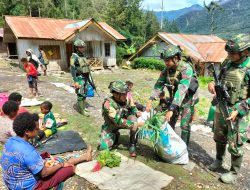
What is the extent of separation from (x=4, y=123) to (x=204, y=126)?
17.0 feet

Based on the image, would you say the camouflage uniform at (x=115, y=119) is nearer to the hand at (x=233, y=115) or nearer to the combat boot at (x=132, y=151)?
the combat boot at (x=132, y=151)

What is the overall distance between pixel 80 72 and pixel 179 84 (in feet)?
12.2

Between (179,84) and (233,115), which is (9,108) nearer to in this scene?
(179,84)

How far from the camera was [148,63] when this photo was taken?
24234mm

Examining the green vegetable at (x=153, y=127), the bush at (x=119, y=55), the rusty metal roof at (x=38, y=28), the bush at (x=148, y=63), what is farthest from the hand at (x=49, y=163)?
the bush at (x=119, y=55)

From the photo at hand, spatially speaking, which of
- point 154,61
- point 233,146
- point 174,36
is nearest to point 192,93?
point 233,146

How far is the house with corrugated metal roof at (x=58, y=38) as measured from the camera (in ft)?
59.5

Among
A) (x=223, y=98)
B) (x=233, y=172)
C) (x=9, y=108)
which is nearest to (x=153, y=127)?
(x=223, y=98)

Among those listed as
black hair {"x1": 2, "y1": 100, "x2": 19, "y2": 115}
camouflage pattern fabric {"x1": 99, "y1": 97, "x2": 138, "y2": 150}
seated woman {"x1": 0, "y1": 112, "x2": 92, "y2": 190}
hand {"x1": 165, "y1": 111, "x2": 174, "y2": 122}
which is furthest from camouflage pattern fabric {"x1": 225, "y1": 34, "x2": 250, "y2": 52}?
black hair {"x1": 2, "y1": 100, "x2": 19, "y2": 115}

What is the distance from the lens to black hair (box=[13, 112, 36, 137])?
2709 millimetres

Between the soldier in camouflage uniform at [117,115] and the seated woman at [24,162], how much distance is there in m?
1.71

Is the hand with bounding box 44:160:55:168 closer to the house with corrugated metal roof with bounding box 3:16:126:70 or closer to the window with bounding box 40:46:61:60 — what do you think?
the house with corrugated metal roof with bounding box 3:16:126:70

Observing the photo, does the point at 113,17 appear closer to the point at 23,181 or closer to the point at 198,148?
the point at 198,148

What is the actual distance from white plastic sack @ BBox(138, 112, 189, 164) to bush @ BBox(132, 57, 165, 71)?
19239 millimetres
